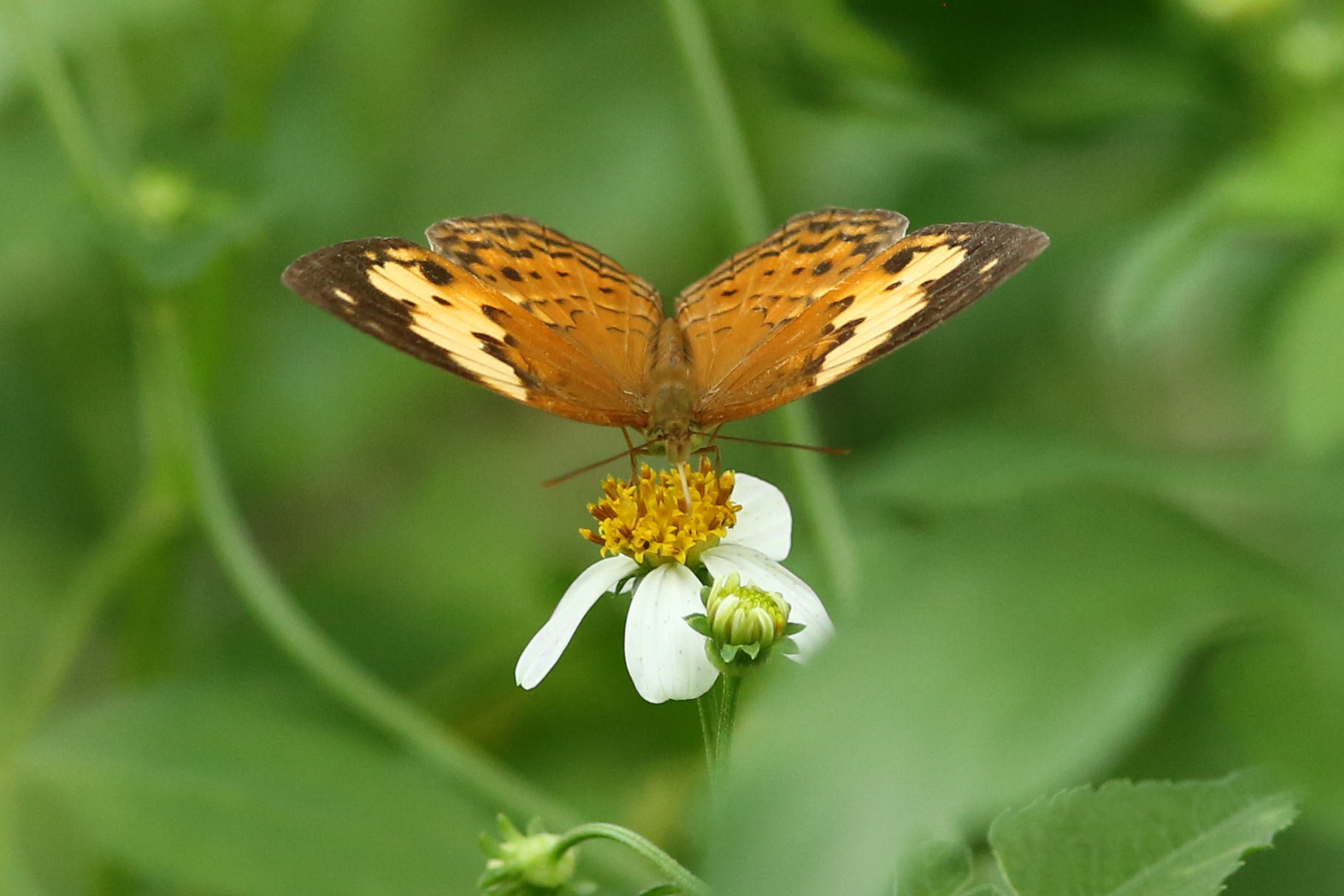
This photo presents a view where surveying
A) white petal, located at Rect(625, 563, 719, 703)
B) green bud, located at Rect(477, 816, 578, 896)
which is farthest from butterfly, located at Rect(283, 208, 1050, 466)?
green bud, located at Rect(477, 816, 578, 896)

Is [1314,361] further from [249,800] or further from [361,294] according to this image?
[249,800]

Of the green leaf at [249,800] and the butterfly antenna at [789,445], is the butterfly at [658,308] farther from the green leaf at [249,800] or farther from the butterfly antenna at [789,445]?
the green leaf at [249,800]

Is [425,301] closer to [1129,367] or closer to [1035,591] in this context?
[1035,591]

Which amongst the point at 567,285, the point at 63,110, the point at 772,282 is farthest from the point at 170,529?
the point at 772,282

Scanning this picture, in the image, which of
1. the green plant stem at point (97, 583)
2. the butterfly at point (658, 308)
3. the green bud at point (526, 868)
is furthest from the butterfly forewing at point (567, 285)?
the green plant stem at point (97, 583)

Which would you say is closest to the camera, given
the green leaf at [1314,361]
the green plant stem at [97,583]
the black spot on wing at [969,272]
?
the black spot on wing at [969,272]
